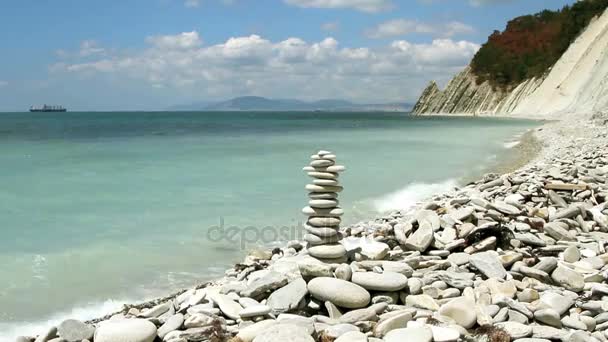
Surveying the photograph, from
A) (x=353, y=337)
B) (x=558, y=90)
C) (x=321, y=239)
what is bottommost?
(x=353, y=337)

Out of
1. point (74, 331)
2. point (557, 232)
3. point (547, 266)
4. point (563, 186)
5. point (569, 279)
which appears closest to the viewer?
point (74, 331)

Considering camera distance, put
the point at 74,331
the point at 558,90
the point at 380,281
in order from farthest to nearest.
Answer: the point at 558,90 → the point at 380,281 → the point at 74,331

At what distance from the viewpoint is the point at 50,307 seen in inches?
313

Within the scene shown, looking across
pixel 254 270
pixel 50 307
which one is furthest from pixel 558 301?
pixel 50 307

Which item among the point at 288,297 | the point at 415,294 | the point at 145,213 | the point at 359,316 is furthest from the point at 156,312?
the point at 145,213

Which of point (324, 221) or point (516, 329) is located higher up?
point (324, 221)

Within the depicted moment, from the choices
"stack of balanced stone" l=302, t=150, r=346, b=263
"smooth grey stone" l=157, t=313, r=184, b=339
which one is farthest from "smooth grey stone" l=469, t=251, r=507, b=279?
"smooth grey stone" l=157, t=313, r=184, b=339

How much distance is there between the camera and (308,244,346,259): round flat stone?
6758 millimetres

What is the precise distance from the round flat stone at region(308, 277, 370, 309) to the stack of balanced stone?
3.49ft

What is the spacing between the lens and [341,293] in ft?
18.4

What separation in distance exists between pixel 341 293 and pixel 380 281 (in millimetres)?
512

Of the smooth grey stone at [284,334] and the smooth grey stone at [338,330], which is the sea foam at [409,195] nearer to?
the smooth grey stone at [338,330]

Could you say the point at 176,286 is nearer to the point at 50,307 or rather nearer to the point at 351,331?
the point at 50,307

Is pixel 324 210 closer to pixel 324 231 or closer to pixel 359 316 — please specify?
pixel 324 231
